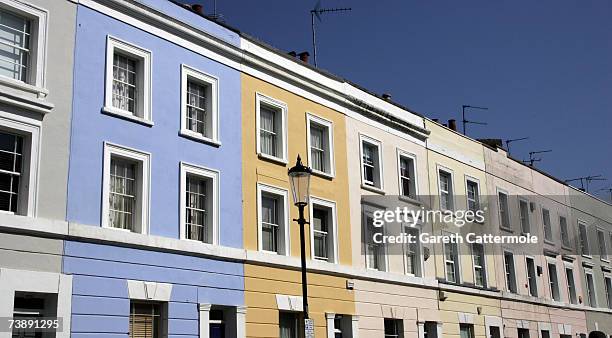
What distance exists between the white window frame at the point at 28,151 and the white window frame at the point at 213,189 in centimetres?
426

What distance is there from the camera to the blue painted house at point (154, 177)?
1758 centimetres

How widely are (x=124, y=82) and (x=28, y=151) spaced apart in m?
3.63

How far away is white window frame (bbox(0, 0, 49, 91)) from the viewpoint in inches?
663

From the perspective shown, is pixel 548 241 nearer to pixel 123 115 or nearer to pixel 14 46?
pixel 123 115

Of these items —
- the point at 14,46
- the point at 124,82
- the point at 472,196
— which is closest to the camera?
the point at 14,46

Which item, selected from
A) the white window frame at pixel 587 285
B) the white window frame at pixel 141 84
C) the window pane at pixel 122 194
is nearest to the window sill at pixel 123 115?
the white window frame at pixel 141 84

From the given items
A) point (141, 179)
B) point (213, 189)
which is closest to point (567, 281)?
point (213, 189)

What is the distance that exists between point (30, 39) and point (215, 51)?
5.93 meters

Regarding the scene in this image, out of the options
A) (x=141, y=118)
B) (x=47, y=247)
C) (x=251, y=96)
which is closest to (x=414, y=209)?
(x=251, y=96)

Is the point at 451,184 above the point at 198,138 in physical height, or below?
above

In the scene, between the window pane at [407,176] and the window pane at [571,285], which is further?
the window pane at [571,285]

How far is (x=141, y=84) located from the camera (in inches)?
777

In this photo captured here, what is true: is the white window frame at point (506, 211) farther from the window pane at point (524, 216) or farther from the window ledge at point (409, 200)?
the window ledge at point (409, 200)

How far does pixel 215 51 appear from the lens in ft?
72.6
